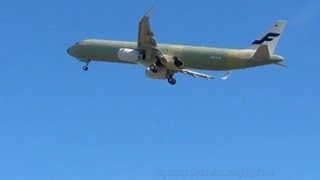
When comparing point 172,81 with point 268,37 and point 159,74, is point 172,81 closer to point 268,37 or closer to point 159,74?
point 159,74

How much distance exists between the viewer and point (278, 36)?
136 m

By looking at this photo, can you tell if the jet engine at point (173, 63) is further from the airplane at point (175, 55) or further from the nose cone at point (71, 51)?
the nose cone at point (71, 51)

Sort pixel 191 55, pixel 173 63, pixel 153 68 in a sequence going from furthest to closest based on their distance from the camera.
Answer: pixel 191 55, pixel 173 63, pixel 153 68

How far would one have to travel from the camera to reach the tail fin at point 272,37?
136 meters

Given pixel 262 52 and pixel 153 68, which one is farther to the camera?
pixel 153 68

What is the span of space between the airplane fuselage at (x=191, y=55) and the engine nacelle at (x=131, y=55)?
153 centimetres

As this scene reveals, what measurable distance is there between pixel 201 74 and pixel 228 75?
7.80 meters

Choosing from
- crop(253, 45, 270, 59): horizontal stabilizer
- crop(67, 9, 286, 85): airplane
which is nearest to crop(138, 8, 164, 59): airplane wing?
crop(67, 9, 286, 85): airplane

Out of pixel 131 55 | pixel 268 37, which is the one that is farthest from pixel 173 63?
pixel 268 37

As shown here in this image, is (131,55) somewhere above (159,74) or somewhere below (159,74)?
above

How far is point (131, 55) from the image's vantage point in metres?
131

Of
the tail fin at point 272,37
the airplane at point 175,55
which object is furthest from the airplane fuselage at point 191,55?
the tail fin at point 272,37

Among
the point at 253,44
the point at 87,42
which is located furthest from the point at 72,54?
the point at 253,44

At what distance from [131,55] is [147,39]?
3.78m
